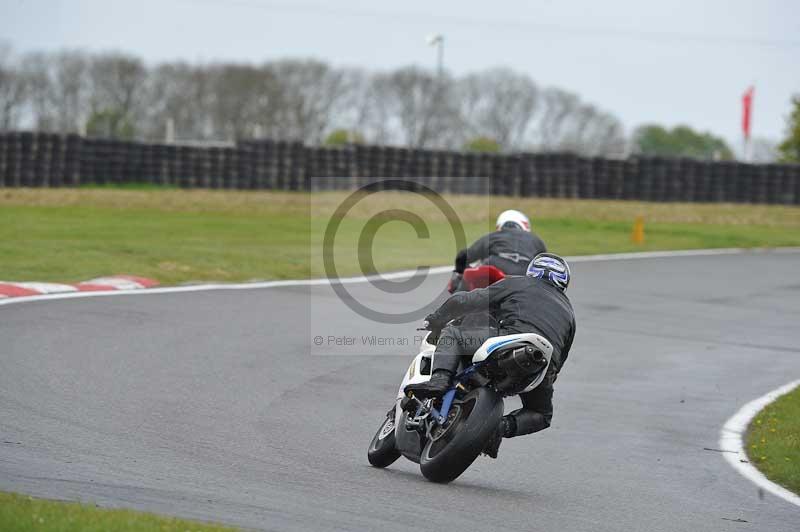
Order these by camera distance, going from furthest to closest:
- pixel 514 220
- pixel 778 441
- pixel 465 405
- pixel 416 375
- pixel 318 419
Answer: pixel 514 220
pixel 778 441
pixel 318 419
pixel 416 375
pixel 465 405

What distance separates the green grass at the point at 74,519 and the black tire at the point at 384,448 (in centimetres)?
222

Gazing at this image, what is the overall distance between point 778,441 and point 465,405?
3.38 meters

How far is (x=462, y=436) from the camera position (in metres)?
7.16

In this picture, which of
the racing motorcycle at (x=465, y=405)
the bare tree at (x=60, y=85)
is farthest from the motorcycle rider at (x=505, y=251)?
the bare tree at (x=60, y=85)

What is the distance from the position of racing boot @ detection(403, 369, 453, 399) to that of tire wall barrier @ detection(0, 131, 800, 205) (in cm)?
2386

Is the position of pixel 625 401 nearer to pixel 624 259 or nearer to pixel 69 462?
pixel 69 462

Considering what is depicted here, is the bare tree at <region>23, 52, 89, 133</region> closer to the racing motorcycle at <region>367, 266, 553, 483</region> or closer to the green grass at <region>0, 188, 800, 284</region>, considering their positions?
the green grass at <region>0, 188, 800, 284</region>

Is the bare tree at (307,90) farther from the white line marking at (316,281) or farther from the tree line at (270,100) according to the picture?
the white line marking at (316,281)

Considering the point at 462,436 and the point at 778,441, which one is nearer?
the point at 462,436

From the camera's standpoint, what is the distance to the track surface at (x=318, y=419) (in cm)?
665

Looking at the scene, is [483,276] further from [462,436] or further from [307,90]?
[307,90]

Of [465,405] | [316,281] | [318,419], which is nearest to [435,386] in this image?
[465,405]

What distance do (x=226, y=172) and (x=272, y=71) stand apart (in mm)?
61032

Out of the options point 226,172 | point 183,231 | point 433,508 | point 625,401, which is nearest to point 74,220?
point 183,231
